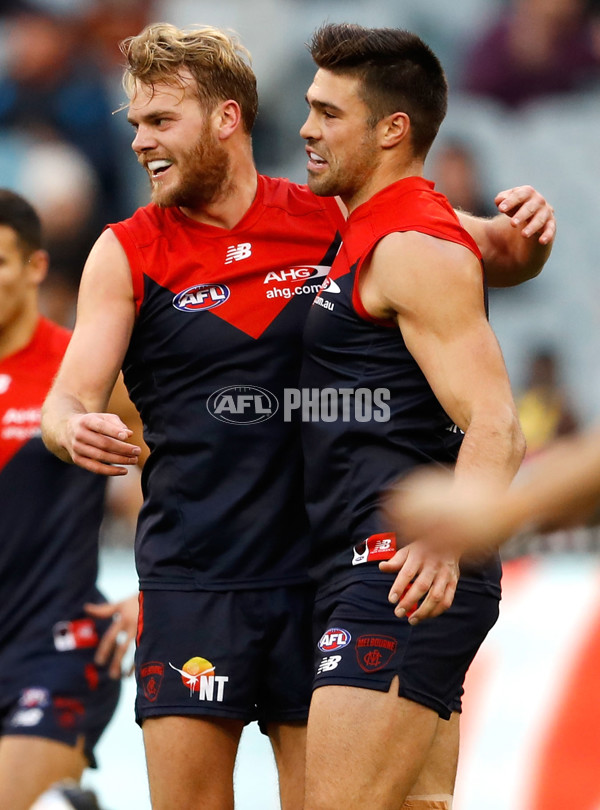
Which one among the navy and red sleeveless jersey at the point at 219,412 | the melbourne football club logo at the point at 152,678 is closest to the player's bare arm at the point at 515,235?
the navy and red sleeveless jersey at the point at 219,412

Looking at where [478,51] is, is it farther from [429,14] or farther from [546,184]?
[546,184]

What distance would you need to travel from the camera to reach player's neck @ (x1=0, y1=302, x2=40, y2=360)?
5.10 m

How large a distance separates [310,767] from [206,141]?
1.92 meters

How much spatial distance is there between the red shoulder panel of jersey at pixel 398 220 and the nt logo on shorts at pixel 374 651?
871mm

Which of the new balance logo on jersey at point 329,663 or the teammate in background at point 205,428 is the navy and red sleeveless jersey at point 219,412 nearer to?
the teammate in background at point 205,428

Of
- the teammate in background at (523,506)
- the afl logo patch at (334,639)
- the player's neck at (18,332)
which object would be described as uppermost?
the player's neck at (18,332)

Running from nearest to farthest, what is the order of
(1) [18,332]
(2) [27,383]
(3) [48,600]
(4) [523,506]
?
1. (4) [523,506]
2. (3) [48,600]
3. (2) [27,383]
4. (1) [18,332]

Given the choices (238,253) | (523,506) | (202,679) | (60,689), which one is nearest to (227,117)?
(238,253)

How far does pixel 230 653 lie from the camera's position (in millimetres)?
4004

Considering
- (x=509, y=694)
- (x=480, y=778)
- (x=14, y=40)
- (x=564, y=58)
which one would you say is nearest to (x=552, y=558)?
(x=509, y=694)

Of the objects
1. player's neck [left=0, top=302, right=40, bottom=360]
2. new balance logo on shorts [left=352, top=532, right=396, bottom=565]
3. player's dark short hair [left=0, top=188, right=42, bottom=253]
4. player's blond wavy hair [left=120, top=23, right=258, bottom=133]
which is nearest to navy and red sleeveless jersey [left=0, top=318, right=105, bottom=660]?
player's neck [left=0, top=302, right=40, bottom=360]

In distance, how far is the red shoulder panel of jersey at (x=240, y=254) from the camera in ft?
13.4

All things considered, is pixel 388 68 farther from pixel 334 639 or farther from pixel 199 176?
pixel 334 639

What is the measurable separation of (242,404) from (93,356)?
0.48m
